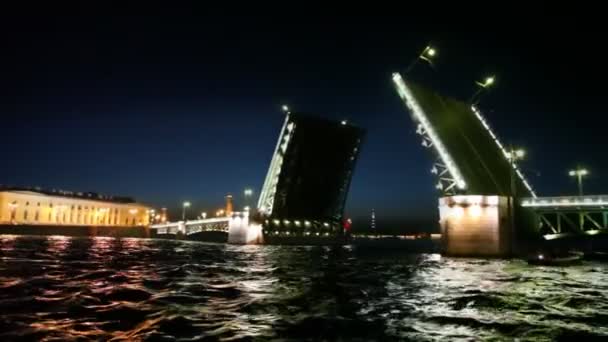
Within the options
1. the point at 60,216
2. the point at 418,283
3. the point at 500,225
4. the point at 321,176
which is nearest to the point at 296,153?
the point at 321,176

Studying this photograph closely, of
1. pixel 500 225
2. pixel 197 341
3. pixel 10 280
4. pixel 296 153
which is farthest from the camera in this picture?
pixel 296 153

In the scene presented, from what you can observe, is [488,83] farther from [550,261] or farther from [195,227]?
[195,227]

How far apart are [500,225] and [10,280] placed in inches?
1241

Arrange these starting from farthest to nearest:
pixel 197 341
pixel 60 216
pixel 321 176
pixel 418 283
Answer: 1. pixel 60 216
2. pixel 321 176
3. pixel 418 283
4. pixel 197 341

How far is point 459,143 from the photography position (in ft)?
114

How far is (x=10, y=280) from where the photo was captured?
1176 cm

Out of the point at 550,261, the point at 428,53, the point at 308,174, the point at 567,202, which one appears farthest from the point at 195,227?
the point at 550,261

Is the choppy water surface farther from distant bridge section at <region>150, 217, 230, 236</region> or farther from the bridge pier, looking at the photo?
distant bridge section at <region>150, 217, 230, 236</region>

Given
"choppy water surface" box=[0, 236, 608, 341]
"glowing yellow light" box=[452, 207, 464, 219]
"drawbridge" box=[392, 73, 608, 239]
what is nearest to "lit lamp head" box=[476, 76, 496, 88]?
"drawbridge" box=[392, 73, 608, 239]

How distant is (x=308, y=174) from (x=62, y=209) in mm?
65817

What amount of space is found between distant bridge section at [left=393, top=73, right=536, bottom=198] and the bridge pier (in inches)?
47.9

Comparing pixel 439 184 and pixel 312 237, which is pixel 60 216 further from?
pixel 439 184

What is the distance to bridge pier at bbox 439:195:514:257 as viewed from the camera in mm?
33719

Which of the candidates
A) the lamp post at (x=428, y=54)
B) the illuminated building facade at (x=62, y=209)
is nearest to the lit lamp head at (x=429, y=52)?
the lamp post at (x=428, y=54)
